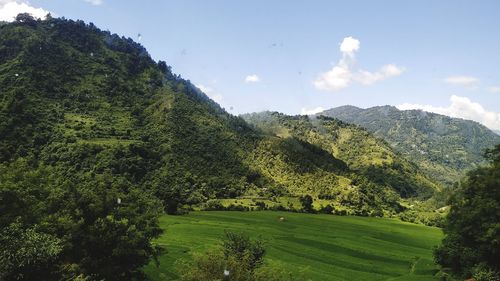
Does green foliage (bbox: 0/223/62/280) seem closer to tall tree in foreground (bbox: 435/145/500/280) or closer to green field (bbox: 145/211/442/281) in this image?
green field (bbox: 145/211/442/281)

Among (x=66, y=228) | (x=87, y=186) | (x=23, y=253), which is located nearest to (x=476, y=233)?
(x=87, y=186)

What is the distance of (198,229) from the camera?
10388cm

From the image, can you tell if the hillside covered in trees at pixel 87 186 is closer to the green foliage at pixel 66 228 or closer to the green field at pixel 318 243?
the green foliage at pixel 66 228

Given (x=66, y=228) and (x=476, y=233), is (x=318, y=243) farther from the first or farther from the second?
(x=66, y=228)

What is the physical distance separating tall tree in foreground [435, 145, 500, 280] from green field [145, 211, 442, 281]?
19.8 feet

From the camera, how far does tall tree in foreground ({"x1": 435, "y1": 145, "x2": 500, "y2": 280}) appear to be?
6950cm

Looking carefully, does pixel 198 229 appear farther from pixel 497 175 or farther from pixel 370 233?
pixel 497 175

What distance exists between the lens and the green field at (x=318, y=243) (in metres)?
79.9

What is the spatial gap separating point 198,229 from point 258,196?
→ 7733 cm

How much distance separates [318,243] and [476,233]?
36.8 meters

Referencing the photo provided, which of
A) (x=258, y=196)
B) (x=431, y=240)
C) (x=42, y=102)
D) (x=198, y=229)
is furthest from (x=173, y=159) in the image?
(x=431, y=240)

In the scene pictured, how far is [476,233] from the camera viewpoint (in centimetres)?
7450

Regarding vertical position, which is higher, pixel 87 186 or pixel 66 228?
pixel 87 186

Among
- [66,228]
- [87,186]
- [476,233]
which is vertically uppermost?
[87,186]
